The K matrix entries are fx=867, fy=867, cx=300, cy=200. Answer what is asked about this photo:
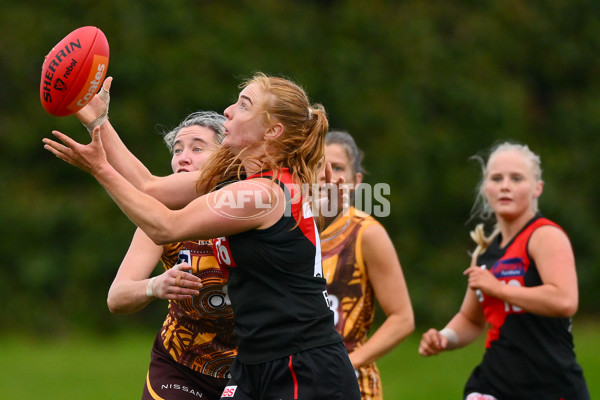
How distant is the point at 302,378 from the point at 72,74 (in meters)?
1.38

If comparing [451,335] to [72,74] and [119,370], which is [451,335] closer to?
[72,74]

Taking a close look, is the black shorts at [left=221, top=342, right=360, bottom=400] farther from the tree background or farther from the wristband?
the tree background

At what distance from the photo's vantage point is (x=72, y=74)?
3180 mm

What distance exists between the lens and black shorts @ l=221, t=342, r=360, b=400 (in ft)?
9.32

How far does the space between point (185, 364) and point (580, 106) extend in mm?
10669

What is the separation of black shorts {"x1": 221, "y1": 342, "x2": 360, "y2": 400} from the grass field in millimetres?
4474

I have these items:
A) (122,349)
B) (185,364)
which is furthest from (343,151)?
(122,349)

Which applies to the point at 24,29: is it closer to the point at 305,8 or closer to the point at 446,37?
the point at 305,8

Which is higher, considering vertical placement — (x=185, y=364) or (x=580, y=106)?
(x=580, y=106)

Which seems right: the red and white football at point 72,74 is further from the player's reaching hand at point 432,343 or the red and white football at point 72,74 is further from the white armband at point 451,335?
the white armband at point 451,335

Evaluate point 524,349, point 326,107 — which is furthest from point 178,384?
point 326,107

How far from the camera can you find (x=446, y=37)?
41.5 feet

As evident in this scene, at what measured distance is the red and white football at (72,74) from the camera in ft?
10.4

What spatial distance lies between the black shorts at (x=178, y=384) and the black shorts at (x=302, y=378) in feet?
1.68
